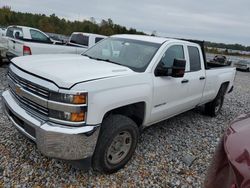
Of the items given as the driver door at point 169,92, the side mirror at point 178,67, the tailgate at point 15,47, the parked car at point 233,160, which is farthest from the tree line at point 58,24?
the parked car at point 233,160

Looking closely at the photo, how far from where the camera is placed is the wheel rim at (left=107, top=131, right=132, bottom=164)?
10.3ft

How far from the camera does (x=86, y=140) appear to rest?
2607 mm

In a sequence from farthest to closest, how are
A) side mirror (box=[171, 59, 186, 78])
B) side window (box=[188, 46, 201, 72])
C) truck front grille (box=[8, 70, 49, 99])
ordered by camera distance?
1. side window (box=[188, 46, 201, 72])
2. side mirror (box=[171, 59, 186, 78])
3. truck front grille (box=[8, 70, 49, 99])

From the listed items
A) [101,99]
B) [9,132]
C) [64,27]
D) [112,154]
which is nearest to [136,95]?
[101,99]

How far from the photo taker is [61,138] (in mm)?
2516

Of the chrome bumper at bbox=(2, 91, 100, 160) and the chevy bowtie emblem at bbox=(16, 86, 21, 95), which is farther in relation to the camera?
the chevy bowtie emblem at bbox=(16, 86, 21, 95)

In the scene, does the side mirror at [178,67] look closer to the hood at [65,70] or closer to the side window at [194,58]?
the hood at [65,70]

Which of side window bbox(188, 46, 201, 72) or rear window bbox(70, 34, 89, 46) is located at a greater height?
side window bbox(188, 46, 201, 72)

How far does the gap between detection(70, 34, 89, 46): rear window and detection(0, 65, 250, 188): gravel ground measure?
7168 mm

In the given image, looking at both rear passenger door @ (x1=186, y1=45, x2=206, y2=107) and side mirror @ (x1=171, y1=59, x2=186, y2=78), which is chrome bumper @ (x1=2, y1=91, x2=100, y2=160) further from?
rear passenger door @ (x1=186, y1=45, x2=206, y2=107)

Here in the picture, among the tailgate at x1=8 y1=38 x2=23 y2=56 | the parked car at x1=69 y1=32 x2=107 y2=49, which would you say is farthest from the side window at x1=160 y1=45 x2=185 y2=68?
the parked car at x1=69 y1=32 x2=107 y2=49

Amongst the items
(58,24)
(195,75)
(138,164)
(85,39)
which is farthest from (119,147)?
(58,24)

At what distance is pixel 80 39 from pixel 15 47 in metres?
3.79

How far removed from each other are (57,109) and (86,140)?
1.51ft
